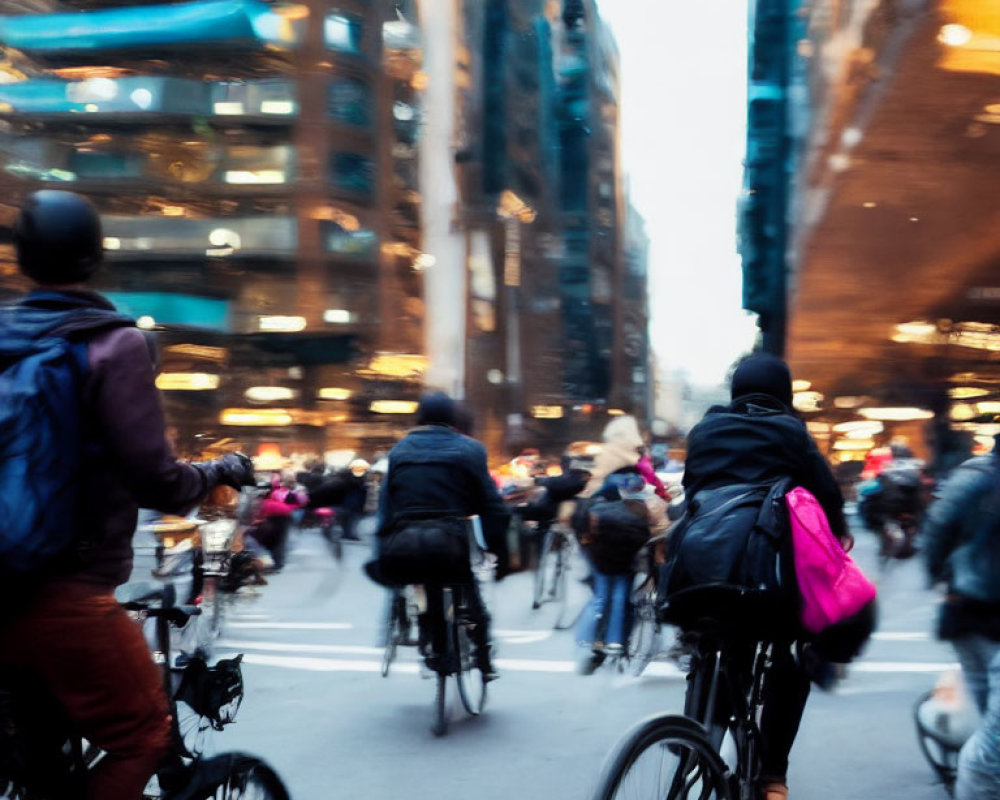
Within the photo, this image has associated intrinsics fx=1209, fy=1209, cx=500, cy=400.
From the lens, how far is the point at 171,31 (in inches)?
1955

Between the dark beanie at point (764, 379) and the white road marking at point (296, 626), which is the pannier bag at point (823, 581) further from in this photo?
the white road marking at point (296, 626)

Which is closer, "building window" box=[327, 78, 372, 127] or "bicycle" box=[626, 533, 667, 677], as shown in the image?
"bicycle" box=[626, 533, 667, 677]

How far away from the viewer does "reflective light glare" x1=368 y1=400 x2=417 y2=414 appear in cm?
5053

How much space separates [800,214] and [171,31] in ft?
99.3

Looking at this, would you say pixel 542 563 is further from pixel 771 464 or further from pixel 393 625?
pixel 771 464

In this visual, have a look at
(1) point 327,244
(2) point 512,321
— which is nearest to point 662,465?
(1) point 327,244

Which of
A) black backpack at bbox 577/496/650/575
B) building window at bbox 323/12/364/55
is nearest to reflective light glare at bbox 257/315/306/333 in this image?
building window at bbox 323/12/364/55

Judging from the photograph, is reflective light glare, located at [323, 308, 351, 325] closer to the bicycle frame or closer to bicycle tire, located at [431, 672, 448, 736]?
bicycle tire, located at [431, 672, 448, 736]

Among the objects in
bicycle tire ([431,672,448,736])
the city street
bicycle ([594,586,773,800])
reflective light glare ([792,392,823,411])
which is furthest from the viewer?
reflective light glare ([792,392,823,411])

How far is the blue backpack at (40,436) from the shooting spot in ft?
7.75

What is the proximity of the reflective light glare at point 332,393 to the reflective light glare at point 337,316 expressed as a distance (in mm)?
2788

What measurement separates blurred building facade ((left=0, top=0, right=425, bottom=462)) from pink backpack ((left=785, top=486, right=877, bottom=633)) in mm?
46086

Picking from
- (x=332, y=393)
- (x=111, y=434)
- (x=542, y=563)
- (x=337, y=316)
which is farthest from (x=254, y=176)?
(x=111, y=434)

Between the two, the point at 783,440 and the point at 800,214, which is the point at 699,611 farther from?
the point at 800,214
